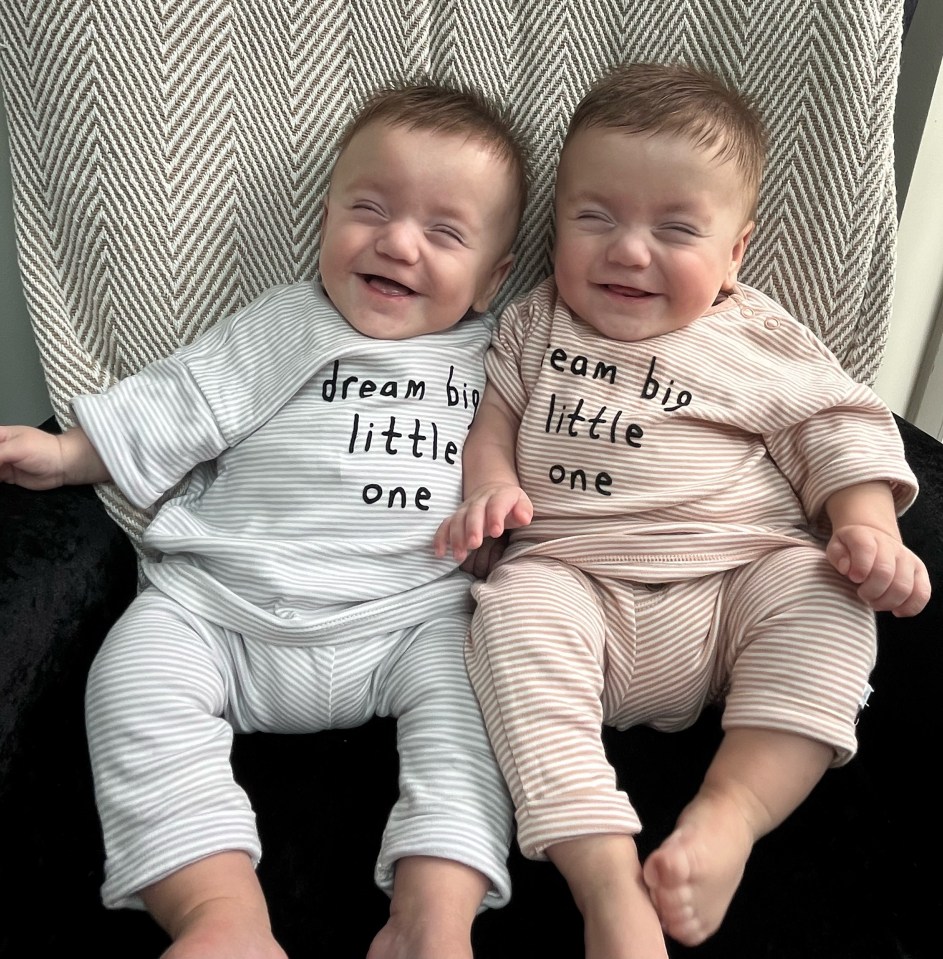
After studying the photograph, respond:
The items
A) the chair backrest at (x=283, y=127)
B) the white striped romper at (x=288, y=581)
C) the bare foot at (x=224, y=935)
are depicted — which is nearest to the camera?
the bare foot at (x=224, y=935)

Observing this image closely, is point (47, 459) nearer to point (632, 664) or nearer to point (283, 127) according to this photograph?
point (283, 127)

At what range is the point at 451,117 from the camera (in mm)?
964

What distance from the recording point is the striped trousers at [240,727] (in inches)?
28.4

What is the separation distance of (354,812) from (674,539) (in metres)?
0.39

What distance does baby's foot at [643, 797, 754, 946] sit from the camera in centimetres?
68

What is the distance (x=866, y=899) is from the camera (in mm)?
756

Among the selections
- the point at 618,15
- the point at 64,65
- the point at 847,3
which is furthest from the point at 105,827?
the point at 847,3

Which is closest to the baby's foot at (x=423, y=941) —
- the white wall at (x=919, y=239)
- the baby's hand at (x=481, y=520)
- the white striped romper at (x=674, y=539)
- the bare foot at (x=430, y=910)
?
the bare foot at (x=430, y=910)

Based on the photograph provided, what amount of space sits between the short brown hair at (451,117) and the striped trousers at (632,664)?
0.44 metres

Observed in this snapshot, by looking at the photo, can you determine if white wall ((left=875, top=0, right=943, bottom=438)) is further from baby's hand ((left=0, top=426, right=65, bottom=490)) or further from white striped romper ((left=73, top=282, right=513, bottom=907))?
baby's hand ((left=0, top=426, right=65, bottom=490))

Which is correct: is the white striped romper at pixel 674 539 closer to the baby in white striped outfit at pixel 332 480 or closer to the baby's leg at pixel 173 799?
the baby in white striped outfit at pixel 332 480

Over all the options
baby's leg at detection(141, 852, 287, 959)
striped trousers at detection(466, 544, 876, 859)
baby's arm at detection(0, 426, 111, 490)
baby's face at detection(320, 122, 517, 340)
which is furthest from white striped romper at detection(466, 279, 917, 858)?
baby's arm at detection(0, 426, 111, 490)

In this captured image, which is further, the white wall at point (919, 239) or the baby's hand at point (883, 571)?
the white wall at point (919, 239)

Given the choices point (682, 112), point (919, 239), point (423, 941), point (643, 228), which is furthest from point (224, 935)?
point (919, 239)
